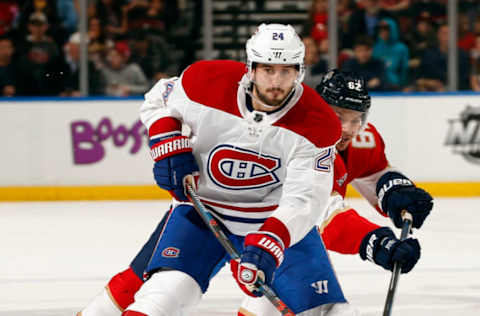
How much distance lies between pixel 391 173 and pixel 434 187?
4.01m

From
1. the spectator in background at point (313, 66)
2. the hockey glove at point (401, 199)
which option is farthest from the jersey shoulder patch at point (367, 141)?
the spectator in background at point (313, 66)

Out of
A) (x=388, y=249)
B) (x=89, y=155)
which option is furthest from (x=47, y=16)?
(x=388, y=249)

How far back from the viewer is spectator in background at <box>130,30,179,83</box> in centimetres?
716

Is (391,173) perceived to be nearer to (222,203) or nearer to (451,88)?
(222,203)

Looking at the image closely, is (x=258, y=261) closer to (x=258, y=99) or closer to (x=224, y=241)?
(x=224, y=241)

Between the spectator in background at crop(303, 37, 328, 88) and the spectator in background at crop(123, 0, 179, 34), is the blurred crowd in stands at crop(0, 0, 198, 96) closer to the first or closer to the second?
the spectator in background at crop(123, 0, 179, 34)

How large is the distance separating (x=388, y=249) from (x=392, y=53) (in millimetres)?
4899

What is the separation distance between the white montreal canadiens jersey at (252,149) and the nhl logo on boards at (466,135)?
465 cm

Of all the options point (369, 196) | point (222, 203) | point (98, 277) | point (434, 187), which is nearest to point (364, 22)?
point (434, 187)

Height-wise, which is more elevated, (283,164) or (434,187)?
(283,164)

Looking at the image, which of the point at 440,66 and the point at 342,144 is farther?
the point at 440,66

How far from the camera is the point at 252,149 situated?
2.48 meters

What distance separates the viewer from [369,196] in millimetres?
3139

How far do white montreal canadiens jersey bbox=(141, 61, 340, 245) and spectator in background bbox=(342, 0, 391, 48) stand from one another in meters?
4.73
